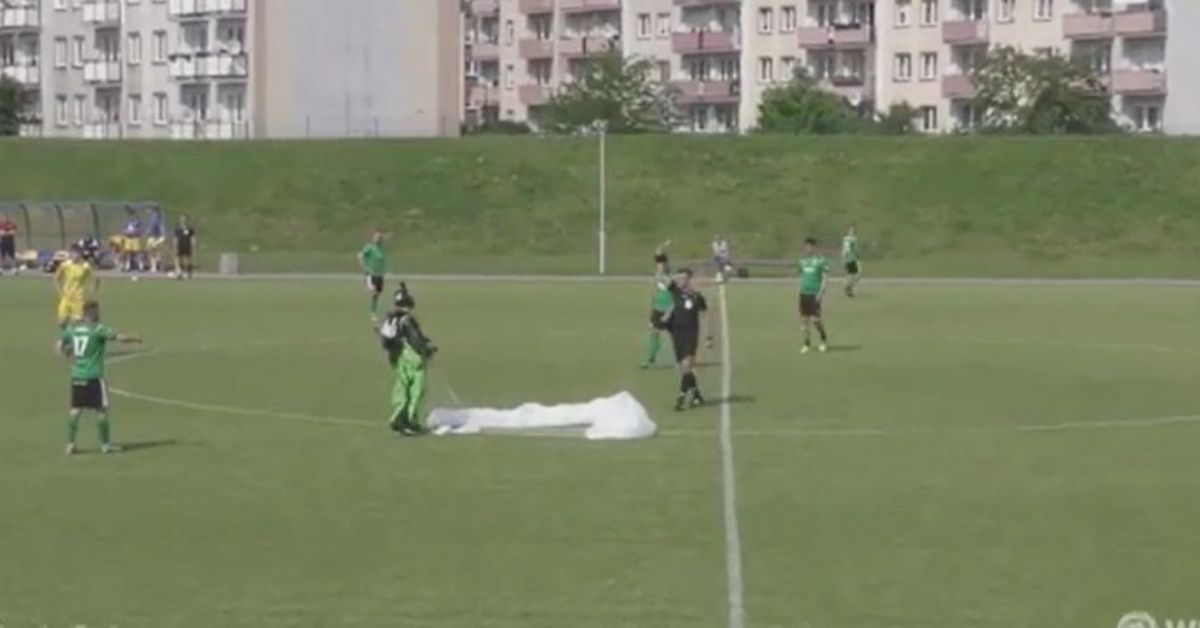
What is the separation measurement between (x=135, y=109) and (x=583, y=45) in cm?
3092

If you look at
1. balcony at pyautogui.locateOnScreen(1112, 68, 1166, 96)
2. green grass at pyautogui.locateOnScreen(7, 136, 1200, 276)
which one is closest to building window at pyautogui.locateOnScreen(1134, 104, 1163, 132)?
balcony at pyautogui.locateOnScreen(1112, 68, 1166, 96)

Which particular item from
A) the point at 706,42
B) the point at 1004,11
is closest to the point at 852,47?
the point at 1004,11

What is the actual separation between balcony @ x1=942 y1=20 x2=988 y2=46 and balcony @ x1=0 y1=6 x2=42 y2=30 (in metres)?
54.9

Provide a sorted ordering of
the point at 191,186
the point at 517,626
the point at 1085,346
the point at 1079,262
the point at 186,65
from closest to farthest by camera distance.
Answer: the point at 517,626 → the point at 1085,346 → the point at 1079,262 → the point at 191,186 → the point at 186,65

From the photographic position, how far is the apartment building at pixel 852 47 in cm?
11481

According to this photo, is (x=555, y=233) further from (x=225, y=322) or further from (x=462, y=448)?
(x=462, y=448)

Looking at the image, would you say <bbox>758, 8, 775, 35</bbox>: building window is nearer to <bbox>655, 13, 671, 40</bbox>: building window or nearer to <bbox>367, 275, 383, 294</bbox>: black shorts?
<bbox>655, 13, 671, 40</bbox>: building window

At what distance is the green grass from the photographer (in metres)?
84.9

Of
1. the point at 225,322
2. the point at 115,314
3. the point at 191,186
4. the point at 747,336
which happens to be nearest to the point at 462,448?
the point at 747,336

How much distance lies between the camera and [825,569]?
18219mm

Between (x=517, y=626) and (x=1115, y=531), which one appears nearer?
(x=517, y=626)

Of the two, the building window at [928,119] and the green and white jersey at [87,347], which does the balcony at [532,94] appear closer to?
the building window at [928,119]

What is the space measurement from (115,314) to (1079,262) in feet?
139

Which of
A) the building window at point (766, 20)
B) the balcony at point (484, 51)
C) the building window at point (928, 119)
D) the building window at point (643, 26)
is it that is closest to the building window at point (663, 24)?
the building window at point (643, 26)
